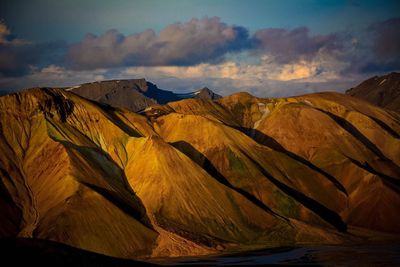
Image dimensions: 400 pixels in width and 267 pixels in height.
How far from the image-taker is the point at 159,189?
514 feet

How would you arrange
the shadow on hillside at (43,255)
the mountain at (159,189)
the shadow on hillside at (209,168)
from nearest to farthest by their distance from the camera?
the shadow on hillside at (43,255), the mountain at (159,189), the shadow on hillside at (209,168)

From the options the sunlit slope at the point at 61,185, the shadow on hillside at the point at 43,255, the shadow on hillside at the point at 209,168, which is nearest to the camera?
the shadow on hillside at the point at 43,255

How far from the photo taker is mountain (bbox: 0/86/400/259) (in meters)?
136

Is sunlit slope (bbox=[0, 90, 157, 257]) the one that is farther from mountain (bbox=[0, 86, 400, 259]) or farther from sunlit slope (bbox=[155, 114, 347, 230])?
sunlit slope (bbox=[155, 114, 347, 230])

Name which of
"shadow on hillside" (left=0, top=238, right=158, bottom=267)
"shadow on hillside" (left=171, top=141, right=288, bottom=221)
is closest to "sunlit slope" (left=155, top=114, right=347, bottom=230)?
"shadow on hillside" (left=171, top=141, right=288, bottom=221)

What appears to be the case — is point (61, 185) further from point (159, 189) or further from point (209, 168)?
point (209, 168)

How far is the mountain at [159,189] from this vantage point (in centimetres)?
13550

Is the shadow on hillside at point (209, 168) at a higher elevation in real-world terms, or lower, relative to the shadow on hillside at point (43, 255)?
lower

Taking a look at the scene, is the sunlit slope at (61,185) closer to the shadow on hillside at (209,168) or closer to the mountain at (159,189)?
the mountain at (159,189)

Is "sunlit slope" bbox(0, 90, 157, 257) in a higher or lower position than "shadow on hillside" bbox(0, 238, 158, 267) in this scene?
lower

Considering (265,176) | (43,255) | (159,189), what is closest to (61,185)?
(159,189)

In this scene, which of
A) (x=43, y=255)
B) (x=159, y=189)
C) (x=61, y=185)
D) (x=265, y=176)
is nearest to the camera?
(x=43, y=255)

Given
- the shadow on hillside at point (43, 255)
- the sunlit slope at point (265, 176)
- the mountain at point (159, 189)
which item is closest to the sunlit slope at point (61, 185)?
the mountain at point (159, 189)

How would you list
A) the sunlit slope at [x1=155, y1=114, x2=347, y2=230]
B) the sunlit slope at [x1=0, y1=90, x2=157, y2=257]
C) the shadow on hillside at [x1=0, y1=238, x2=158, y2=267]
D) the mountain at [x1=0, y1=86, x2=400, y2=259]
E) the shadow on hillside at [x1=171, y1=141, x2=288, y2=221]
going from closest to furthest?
1. the shadow on hillside at [x1=0, y1=238, x2=158, y2=267]
2. the sunlit slope at [x1=0, y1=90, x2=157, y2=257]
3. the mountain at [x1=0, y1=86, x2=400, y2=259]
4. the shadow on hillside at [x1=171, y1=141, x2=288, y2=221]
5. the sunlit slope at [x1=155, y1=114, x2=347, y2=230]
